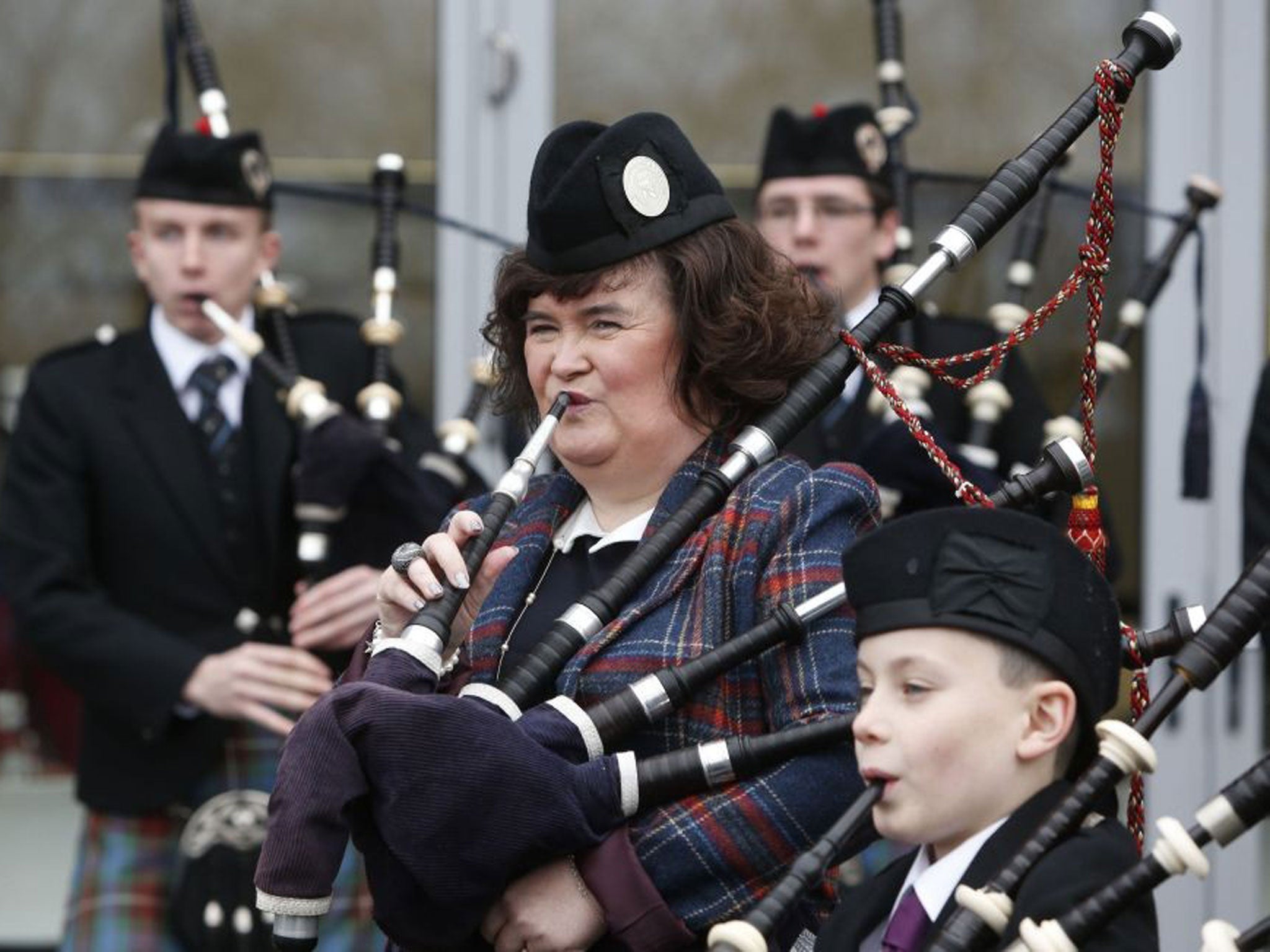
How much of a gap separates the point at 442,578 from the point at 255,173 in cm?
209

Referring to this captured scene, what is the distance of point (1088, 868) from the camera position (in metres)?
1.98

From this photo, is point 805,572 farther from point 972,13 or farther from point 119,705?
point 972,13

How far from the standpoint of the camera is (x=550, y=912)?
2264mm

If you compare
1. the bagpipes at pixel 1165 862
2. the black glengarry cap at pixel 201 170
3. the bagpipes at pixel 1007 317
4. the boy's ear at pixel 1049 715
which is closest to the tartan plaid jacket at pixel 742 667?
the boy's ear at pixel 1049 715

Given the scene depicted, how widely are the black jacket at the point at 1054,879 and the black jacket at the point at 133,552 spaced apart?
2.19 metres

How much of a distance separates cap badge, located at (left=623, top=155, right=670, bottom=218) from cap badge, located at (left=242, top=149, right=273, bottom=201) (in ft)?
6.48

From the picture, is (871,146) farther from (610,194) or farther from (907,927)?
(907,927)

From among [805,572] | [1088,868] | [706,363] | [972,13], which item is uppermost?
[972,13]

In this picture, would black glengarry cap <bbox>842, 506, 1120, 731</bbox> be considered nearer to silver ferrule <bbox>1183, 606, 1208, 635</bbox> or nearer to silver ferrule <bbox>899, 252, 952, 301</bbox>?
silver ferrule <bbox>1183, 606, 1208, 635</bbox>

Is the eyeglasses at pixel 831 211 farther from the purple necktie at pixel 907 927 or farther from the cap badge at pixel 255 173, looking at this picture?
the purple necktie at pixel 907 927

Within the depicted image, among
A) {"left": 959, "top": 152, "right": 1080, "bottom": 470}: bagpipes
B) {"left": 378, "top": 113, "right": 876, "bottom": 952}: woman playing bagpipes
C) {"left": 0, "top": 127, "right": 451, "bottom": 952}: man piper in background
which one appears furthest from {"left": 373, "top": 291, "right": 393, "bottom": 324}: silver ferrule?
{"left": 378, "top": 113, "right": 876, "bottom": 952}: woman playing bagpipes

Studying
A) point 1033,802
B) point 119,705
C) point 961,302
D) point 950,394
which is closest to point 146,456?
point 119,705

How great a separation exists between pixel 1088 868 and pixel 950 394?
89.2 inches

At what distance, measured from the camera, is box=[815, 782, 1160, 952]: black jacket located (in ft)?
6.39
